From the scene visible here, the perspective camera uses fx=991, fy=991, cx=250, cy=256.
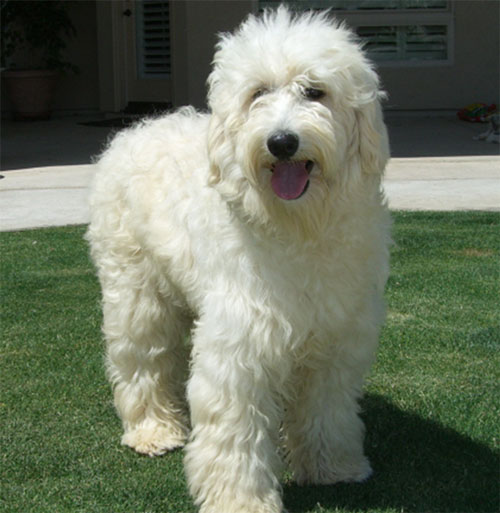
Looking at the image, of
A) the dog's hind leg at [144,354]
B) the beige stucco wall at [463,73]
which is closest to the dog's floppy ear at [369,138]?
the dog's hind leg at [144,354]

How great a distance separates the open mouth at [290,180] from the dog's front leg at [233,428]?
23.6 inches

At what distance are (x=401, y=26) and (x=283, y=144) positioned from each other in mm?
12524

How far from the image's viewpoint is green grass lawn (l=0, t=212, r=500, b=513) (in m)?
4.05

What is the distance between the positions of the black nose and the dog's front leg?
2.43 feet

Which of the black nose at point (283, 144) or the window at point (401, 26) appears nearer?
the black nose at point (283, 144)

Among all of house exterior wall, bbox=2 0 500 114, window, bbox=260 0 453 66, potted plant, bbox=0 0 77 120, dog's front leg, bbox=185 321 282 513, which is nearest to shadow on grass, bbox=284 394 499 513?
dog's front leg, bbox=185 321 282 513

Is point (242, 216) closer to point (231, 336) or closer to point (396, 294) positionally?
point (231, 336)

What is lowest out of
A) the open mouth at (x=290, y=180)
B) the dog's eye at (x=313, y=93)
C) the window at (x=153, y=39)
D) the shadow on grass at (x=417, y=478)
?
the shadow on grass at (x=417, y=478)

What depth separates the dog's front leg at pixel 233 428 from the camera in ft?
12.0

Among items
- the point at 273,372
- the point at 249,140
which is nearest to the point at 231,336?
the point at 273,372

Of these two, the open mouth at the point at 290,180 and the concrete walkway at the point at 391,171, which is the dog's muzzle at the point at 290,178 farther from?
the concrete walkway at the point at 391,171

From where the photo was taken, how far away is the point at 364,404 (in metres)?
4.96

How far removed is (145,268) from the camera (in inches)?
176

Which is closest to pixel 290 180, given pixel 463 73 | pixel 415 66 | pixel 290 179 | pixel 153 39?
pixel 290 179
